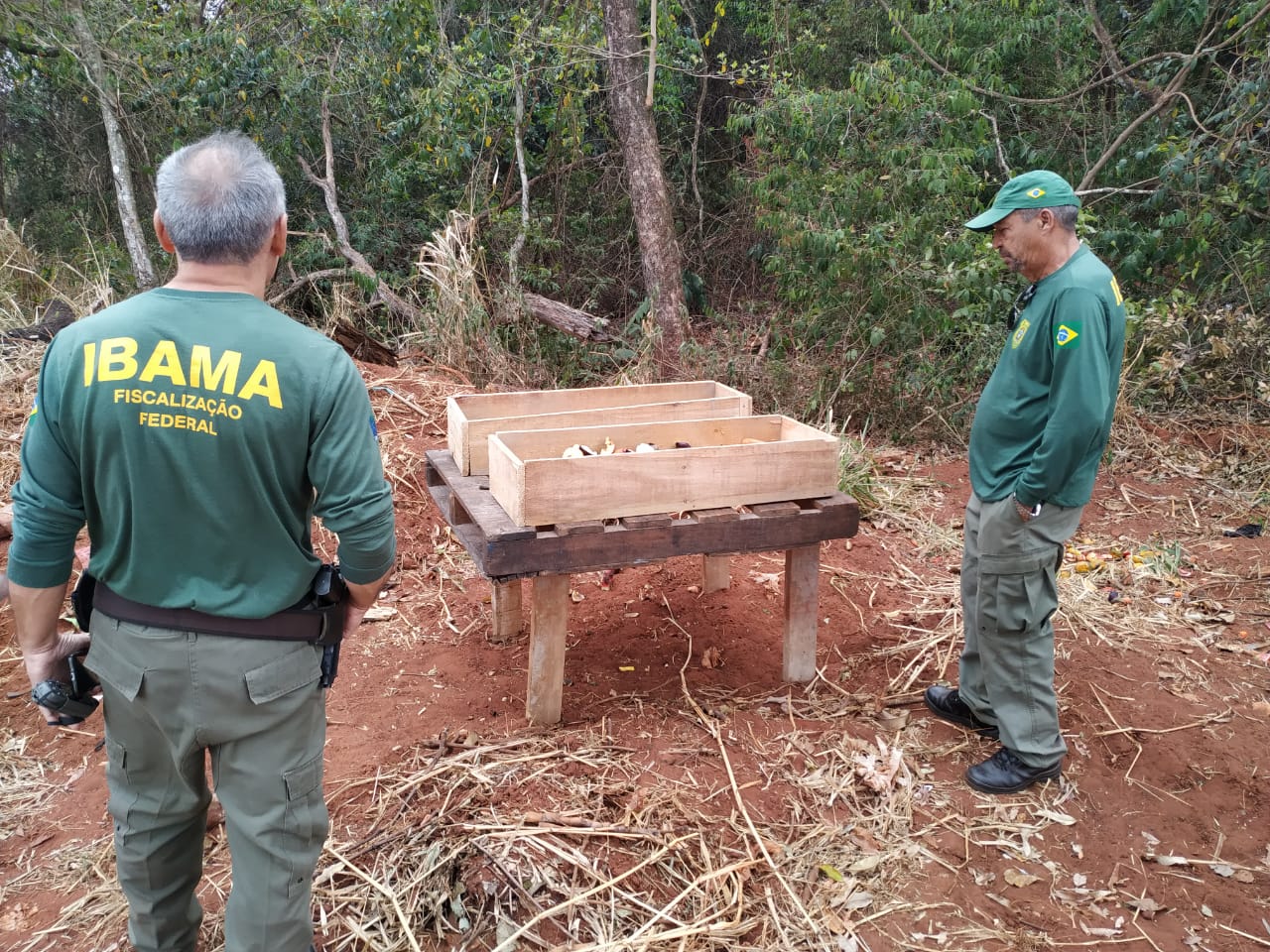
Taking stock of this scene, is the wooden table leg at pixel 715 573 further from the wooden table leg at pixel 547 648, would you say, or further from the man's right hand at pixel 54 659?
the man's right hand at pixel 54 659

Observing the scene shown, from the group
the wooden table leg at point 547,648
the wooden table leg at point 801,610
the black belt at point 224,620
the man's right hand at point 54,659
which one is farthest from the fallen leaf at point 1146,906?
the man's right hand at point 54,659

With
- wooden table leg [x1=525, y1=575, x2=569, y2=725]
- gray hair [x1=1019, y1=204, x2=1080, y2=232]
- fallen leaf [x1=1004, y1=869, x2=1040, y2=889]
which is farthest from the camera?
wooden table leg [x1=525, y1=575, x2=569, y2=725]

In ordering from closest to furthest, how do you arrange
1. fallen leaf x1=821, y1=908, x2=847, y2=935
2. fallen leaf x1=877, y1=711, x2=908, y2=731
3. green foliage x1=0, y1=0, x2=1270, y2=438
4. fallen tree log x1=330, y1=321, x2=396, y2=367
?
fallen leaf x1=821, y1=908, x2=847, y2=935 < fallen leaf x1=877, y1=711, x2=908, y2=731 < fallen tree log x1=330, y1=321, x2=396, y2=367 < green foliage x1=0, y1=0, x2=1270, y2=438

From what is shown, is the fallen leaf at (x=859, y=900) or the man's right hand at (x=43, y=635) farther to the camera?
the fallen leaf at (x=859, y=900)

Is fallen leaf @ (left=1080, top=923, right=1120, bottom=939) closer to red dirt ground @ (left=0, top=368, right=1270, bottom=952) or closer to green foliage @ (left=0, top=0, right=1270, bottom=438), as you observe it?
red dirt ground @ (left=0, top=368, right=1270, bottom=952)

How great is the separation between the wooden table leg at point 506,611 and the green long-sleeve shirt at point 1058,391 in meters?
2.15

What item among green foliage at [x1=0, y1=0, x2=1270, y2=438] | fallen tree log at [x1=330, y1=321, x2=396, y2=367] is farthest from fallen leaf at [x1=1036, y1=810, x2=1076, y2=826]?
fallen tree log at [x1=330, y1=321, x2=396, y2=367]

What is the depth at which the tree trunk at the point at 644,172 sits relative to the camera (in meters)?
8.95

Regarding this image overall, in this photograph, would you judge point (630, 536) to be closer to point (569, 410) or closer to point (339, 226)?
point (569, 410)

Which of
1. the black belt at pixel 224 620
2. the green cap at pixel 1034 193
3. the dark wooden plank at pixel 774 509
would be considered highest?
the green cap at pixel 1034 193

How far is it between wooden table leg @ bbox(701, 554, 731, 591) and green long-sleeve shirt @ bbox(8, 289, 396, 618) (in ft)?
8.98

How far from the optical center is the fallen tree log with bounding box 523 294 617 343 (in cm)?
829

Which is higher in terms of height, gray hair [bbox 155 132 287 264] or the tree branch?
gray hair [bbox 155 132 287 264]

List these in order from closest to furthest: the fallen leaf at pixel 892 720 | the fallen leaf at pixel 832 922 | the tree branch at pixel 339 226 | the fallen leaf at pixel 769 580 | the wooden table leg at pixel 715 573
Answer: the fallen leaf at pixel 832 922
the fallen leaf at pixel 892 720
the wooden table leg at pixel 715 573
the fallen leaf at pixel 769 580
the tree branch at pixel 339 226
